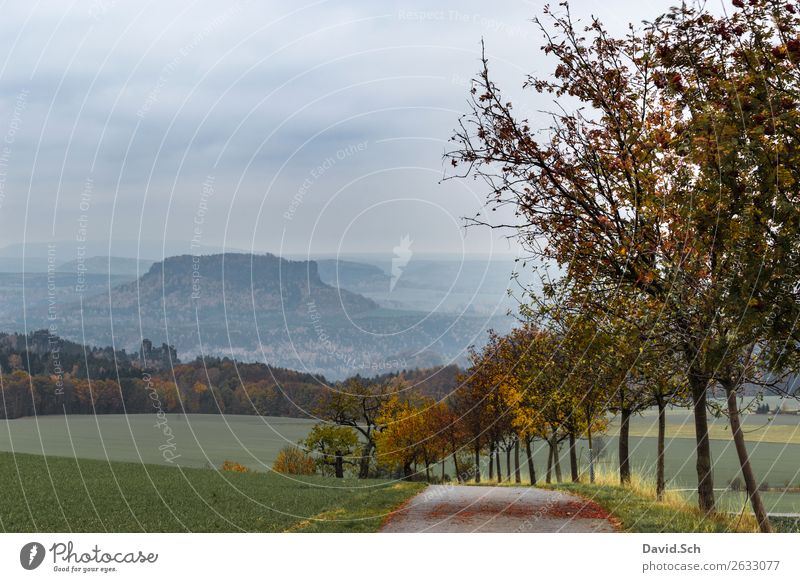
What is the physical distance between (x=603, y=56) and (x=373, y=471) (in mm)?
25245

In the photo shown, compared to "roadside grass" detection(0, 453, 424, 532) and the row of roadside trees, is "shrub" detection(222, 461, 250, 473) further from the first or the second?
the row of roadside trees

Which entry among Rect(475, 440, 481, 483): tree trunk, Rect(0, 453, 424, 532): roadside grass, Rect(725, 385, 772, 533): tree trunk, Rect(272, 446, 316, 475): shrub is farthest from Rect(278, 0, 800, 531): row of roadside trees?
Rect(272, 446, 316, 475): shrub

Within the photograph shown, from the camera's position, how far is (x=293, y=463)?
3959 centimetres

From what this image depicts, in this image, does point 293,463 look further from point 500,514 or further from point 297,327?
point 500,514

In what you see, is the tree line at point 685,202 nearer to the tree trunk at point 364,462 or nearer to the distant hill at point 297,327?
the distant hill at point 297,327

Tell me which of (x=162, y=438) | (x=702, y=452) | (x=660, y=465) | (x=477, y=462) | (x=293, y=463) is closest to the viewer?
(x=702, y=452)

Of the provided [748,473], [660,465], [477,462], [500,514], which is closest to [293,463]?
[477,462]

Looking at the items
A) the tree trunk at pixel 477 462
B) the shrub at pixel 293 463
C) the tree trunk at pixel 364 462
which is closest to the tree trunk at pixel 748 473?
the tree trunk at pixel 364 462

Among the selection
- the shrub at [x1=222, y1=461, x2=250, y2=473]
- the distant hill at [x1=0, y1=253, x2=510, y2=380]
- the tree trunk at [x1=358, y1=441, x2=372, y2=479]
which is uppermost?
the distant hill at [x1=0, y1=253, x2=510, y2=380]

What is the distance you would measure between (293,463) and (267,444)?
6199 mm

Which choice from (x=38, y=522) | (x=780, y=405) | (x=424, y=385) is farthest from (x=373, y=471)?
(x=780, y=405)

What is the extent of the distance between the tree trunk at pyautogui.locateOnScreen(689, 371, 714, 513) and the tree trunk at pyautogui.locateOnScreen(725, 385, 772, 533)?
75.2 inches
